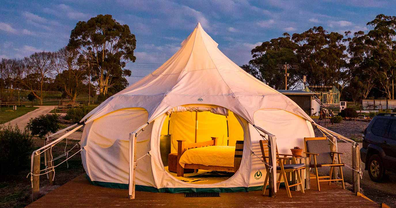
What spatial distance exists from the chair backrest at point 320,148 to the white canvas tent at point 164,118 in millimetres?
438

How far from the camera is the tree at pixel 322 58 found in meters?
45.1

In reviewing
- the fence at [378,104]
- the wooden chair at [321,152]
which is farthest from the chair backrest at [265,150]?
the fence at [378,104]

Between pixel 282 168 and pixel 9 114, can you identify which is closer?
pixel 282 168

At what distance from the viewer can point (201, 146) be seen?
9.98 m

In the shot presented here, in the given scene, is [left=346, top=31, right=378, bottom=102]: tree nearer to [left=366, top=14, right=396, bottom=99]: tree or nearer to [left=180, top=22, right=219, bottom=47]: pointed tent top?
[left=366, top=14, right=396, bottom=99]: tree

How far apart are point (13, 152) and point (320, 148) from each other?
296 inches

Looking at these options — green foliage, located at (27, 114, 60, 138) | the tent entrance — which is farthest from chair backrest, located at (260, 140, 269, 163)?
green foliage, located at (27, 114, 60, 138)

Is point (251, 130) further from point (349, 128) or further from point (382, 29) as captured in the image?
point (382, 29)

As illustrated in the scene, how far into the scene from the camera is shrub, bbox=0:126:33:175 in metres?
9.30

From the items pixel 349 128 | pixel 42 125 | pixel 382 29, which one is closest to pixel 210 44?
pixel 42 125

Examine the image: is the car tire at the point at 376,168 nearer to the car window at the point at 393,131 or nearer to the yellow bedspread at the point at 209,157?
the car window at the point at 393,131

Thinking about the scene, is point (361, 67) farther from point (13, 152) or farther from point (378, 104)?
point (13, 152)

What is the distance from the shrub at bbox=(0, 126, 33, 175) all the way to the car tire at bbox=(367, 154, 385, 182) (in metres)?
8.74

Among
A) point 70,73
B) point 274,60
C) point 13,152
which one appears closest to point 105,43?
point 70,73
